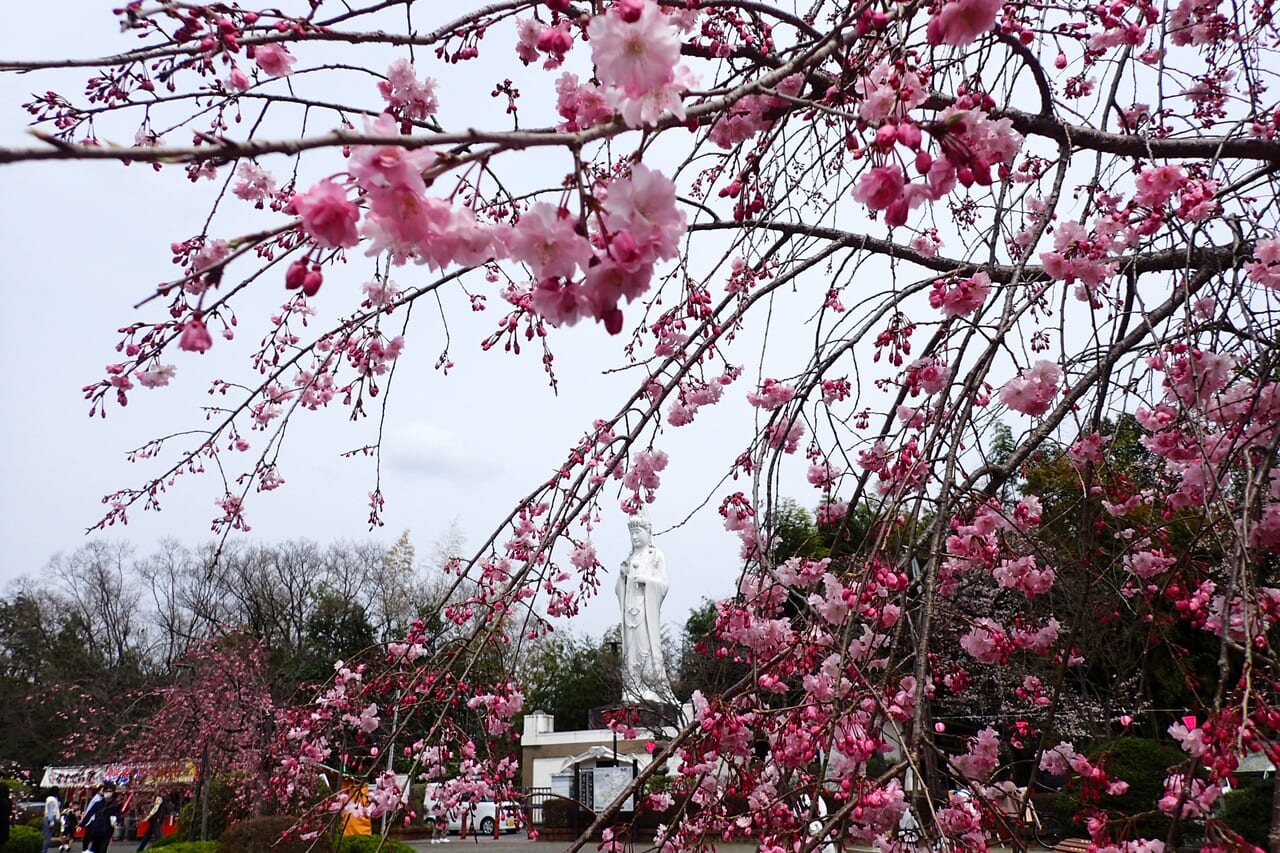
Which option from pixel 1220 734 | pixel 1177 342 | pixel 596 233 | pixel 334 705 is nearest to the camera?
pixel 596 233

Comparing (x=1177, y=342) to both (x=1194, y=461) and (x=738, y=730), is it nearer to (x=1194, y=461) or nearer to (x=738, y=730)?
(x=1194, y=461)

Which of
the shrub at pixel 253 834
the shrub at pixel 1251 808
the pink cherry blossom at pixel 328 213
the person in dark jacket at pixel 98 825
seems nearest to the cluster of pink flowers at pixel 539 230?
the pink cherry blossom at pixel 328 213

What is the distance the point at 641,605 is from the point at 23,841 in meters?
10.7

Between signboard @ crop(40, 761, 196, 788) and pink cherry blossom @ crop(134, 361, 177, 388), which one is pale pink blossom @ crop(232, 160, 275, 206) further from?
signboard @ crop(40, 761, 196, 788)

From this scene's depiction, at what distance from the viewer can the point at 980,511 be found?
8.97 ft

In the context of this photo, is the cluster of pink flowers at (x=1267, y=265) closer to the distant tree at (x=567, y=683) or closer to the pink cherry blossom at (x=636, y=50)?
the pink cherry blossom at (x=636, y=50)

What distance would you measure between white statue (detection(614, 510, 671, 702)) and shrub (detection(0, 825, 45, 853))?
30.8ft

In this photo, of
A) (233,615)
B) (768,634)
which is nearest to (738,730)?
(768,634)

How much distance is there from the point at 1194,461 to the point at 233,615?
26.2 m

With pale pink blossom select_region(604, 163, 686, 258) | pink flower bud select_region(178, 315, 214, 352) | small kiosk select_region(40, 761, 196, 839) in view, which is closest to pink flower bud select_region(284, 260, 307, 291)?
pink flower bud select_region(178, 315, 214, 352)

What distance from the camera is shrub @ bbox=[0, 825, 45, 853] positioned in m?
10.8

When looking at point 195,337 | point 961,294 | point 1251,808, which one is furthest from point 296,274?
point 1251,808

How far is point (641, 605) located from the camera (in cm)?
1833

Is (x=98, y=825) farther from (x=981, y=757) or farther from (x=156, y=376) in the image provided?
(x=981, y=757)
